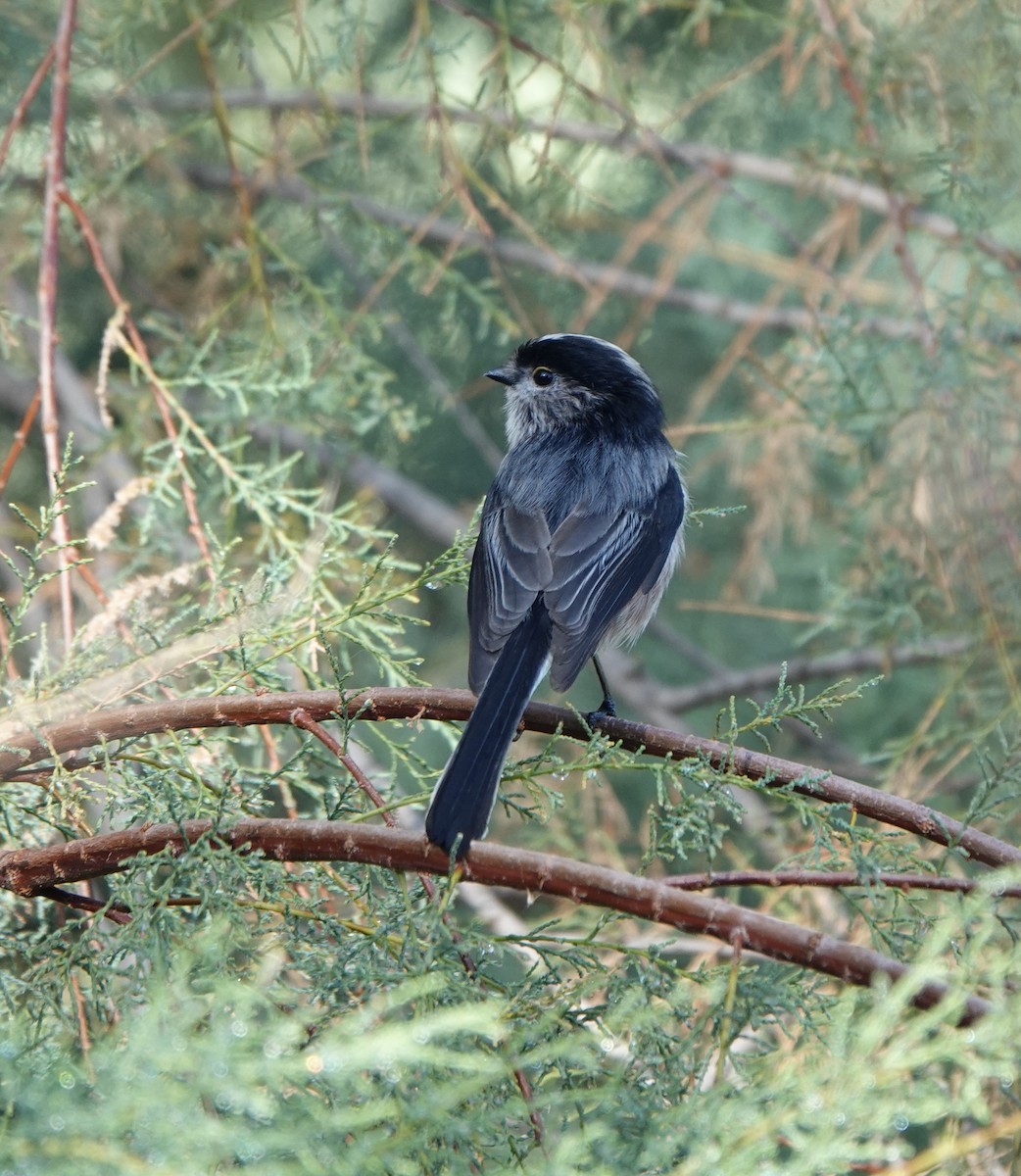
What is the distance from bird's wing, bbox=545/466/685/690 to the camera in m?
3.25

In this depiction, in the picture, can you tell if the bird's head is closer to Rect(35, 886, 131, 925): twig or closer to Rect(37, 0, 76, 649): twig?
Rect(37, 0, 76, 649): twig

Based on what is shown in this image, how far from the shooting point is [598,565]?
3564 mm

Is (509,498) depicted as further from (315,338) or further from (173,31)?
(173,31)

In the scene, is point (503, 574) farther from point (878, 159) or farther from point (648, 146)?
point (878, 159)

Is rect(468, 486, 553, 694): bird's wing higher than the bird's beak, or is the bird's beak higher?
the bird's beak

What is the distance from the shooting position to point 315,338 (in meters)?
4.09

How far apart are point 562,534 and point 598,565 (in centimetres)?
14

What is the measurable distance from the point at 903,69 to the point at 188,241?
9.22 ft

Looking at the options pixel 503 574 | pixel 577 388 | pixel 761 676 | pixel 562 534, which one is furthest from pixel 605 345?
pixel 761 676

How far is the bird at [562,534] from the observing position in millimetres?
2809

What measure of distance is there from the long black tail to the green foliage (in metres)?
0.09

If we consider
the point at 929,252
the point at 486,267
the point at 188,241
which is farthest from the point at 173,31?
the point at 929,252

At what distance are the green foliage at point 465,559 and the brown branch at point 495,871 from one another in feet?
0.19

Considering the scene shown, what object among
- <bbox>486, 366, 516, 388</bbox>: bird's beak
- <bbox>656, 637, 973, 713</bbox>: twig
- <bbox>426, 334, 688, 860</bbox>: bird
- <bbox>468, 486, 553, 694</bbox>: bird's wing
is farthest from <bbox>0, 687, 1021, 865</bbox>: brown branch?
<bbox>656, 637, 973, 713</bbox>: twig
